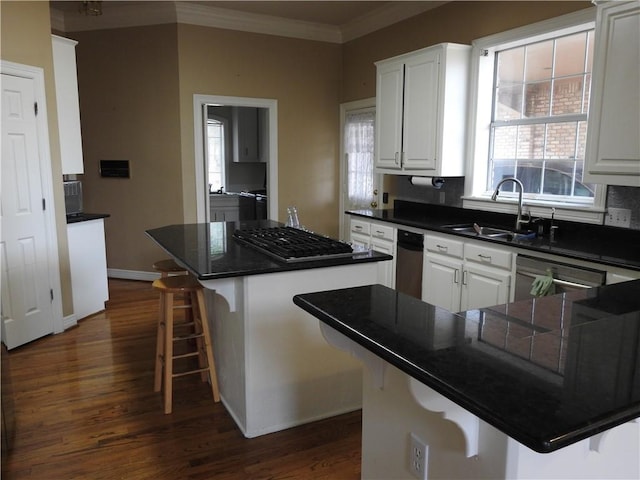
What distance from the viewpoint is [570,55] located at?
3510 mm

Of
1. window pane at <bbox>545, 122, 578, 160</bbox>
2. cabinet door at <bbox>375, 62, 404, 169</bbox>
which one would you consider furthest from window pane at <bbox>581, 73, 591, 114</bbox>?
cabinet door at <bbox>375, 62, 404, 169</bbox>

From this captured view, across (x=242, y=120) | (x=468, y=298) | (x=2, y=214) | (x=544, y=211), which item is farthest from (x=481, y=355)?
(x=242, y=120)

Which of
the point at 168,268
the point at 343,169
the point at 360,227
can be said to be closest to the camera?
the point at 168,268

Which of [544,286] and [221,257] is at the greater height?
[221,257]

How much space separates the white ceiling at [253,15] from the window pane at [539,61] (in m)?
1.31

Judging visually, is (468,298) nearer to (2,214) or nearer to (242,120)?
(2,214)

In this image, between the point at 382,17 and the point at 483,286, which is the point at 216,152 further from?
the point at 483,286

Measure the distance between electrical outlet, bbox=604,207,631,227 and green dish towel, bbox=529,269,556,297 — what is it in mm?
618

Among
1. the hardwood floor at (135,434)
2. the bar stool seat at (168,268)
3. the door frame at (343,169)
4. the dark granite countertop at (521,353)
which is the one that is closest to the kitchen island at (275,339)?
the hardwood floor at (135,434)

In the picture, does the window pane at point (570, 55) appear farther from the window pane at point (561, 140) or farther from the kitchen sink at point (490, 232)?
the kitchen sink at point (490, 232)

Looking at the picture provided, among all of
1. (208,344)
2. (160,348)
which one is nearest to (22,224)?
(160,348)

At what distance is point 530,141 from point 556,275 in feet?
4.48

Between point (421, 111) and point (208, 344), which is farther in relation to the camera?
point (421, 111)

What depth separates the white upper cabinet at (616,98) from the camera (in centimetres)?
263
